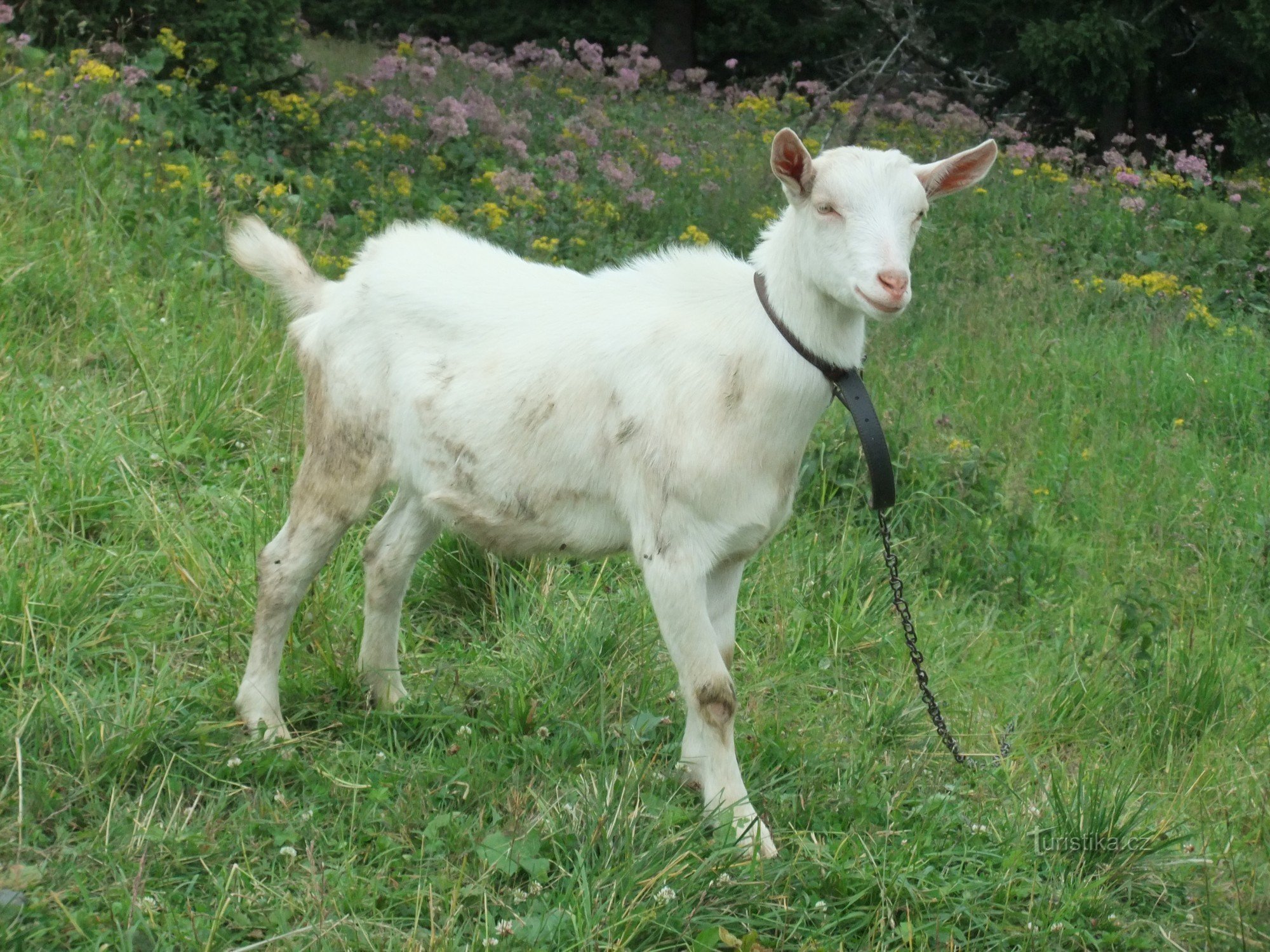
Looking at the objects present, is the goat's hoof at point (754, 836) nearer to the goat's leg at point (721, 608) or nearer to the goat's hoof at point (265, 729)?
the goat's leg at point (721, 608)


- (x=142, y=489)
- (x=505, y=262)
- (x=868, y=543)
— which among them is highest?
(x=505, y=262)

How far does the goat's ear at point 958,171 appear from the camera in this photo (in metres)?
3.51

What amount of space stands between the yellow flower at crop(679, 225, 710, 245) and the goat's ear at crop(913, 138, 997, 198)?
105 inches

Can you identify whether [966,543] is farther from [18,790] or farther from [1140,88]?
[1140,88]

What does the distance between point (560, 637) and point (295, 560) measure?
0.87m

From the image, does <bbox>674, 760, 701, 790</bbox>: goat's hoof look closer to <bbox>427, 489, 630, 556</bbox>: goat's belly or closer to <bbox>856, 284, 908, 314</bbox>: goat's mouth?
<bbox>427, 489, 630, 556</bbox>: goat's belly

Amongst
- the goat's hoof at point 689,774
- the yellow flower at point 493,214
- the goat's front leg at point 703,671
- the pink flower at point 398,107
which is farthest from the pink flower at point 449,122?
the goat's hoof at point 689,774

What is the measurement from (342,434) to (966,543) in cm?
282

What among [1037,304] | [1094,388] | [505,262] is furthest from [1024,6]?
[505,262]

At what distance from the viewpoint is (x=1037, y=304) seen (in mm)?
8344

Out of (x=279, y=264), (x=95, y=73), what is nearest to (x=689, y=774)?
(x=279, y=264)

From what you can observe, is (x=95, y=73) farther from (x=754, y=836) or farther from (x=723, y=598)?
(x=754, y=836)

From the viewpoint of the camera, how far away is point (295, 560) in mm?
4059

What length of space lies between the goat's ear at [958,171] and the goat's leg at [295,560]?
1842 mm
